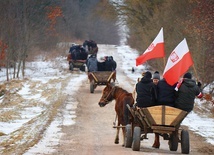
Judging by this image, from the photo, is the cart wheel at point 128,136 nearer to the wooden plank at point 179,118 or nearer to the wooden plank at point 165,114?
the wooden plank at point 165,114

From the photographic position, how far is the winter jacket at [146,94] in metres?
14.1

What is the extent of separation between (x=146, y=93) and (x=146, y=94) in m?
0.02

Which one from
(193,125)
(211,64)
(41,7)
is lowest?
(193,125)

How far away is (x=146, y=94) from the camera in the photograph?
1407cm

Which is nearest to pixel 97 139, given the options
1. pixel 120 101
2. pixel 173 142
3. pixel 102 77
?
pixel 120 101

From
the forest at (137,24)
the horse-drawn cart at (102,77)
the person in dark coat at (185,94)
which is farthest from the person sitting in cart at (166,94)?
the horse-drawn cart at (102,77)

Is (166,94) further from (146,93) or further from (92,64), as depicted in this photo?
(92,64)

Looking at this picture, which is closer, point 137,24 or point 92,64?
point 92,64

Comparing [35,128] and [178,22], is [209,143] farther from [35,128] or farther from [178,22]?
[178,22]

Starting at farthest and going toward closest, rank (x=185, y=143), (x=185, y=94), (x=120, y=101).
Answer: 1. (x=120, y=101)
2. (x=185, y=94)
3. (x=185, y=143)

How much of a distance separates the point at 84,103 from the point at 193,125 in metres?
6.19

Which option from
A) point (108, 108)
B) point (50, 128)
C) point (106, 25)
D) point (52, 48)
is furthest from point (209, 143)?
point (106, 25)

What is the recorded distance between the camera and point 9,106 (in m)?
23.5

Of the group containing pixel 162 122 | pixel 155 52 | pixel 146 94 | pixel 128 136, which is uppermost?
pixel 155 52
